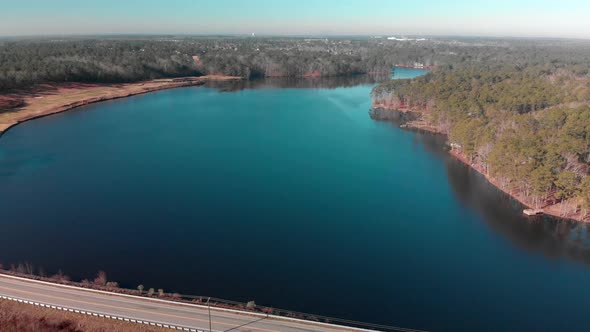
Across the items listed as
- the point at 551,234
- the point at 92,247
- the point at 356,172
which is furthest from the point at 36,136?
the point at 551,234

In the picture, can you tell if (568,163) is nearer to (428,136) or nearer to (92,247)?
(428,136)

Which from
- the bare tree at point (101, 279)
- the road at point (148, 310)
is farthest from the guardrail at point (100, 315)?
the bare tree at point (101, 279)

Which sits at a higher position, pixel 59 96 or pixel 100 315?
pixel 59 96

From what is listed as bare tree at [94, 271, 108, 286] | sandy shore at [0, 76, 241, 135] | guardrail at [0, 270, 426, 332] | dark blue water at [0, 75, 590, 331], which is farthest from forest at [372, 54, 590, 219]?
sandy shore at [0, 76, 241, 135]

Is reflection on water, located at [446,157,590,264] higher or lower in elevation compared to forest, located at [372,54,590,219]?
lower

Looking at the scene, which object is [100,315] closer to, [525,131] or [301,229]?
[301,229]

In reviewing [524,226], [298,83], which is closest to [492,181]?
[524,226]

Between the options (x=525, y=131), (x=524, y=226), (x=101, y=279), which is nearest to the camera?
(x=101, y=279)

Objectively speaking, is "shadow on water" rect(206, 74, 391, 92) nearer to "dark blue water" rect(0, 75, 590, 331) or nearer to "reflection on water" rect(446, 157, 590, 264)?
"dark blue water" rect(0, 75, 590, 331)
